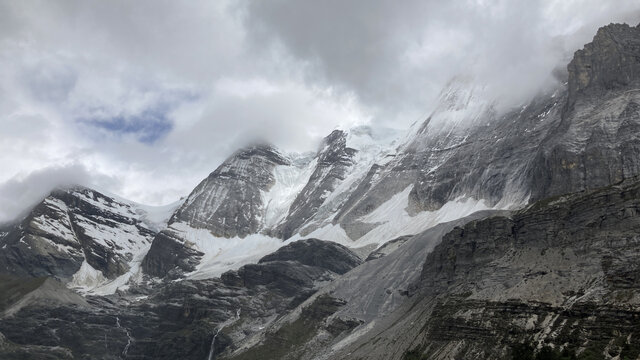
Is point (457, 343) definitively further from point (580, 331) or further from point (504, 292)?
point (580, 331)

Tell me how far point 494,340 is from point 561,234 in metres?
33.7

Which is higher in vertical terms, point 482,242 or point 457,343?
point 482,242

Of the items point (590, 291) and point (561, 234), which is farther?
point (561, 234)

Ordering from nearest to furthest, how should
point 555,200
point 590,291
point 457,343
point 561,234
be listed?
point 590,291, point 457,343, point 561,234, point 555,200

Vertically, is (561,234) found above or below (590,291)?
above

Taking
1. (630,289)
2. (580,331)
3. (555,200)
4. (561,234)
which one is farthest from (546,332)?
(555,200)

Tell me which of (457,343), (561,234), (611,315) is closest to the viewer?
(611,315)

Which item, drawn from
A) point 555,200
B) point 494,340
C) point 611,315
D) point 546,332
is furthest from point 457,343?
point 555,200

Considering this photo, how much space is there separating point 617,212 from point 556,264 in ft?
54.3

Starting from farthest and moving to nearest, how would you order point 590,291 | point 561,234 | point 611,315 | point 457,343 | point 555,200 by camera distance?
point 555,200 → point 561,234 → point 457,343 → point 590,291 → point 611,315

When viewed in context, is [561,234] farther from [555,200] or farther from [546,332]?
[546,332]

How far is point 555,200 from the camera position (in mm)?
188750

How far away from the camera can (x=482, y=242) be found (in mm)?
195375

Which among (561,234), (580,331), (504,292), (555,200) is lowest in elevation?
(580,331)
